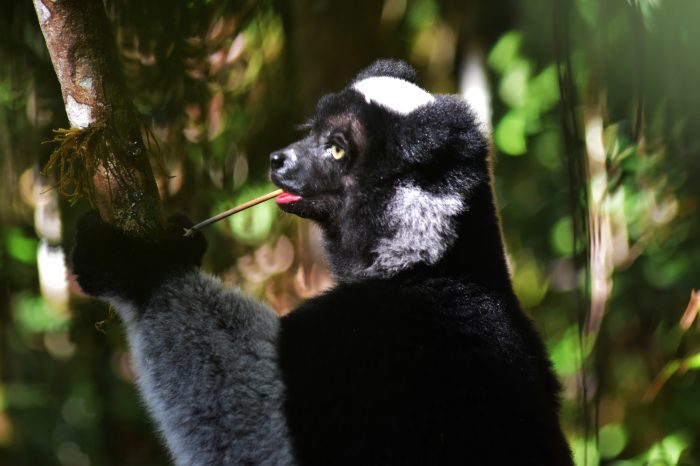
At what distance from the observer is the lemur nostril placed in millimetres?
3045

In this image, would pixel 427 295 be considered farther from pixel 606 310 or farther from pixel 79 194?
pixel 606 310

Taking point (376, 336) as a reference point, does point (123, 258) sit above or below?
above

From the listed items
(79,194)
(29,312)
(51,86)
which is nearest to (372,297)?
(79,194)

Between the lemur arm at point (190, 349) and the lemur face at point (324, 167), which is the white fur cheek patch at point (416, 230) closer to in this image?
the lemur face at point (324, 167)

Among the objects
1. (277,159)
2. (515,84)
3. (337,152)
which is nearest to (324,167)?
(337,152)

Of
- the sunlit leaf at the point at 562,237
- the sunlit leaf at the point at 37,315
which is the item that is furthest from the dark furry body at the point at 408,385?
the sunlit leaf at the point at 37,315

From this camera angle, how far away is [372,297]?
2.60 metres

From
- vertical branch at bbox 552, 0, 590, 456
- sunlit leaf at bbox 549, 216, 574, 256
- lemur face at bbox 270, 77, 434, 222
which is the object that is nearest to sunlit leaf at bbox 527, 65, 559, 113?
sunlit leaf at bbox 549, 216, 574, 256

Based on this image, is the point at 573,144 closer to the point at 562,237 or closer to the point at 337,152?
the point at 337,152

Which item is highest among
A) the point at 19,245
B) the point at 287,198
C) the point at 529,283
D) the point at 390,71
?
the point at 390,71

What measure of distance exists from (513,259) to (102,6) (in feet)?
11.4

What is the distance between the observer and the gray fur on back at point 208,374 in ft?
8.25

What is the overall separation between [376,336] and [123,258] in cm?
90

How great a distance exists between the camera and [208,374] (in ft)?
8.38
